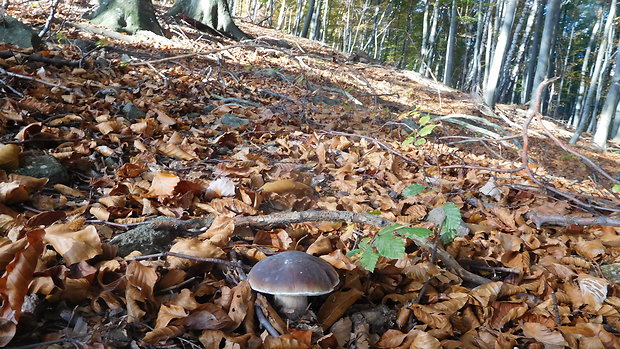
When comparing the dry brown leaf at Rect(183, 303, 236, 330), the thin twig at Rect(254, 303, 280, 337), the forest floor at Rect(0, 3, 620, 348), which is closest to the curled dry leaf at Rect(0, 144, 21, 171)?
the forest floor at Rect(0, 3, 620, 348)

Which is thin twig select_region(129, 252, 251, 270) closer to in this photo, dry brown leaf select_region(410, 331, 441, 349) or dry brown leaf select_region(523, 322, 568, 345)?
dry brown leaf select_region(410, 331, 441, 349)

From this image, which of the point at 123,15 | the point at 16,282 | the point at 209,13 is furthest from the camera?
the point at 209,13

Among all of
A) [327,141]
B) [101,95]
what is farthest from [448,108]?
[101,95]

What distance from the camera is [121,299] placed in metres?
1.28

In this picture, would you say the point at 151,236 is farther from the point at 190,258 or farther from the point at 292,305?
the point at 292,305

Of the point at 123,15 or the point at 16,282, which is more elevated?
the point at 123,15

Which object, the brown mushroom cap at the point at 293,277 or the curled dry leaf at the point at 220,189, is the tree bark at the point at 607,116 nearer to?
the curled dry leaf at the point at 220,189

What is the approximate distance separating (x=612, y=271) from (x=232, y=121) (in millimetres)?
3255

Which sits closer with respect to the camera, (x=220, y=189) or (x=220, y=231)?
(x=220, y=231)

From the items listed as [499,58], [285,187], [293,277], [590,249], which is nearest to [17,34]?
[285,187]

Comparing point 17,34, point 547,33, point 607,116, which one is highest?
point 547,33

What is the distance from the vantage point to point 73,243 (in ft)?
4.43

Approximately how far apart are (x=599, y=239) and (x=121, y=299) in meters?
2.78

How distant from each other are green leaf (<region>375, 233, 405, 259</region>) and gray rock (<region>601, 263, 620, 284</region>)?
1516 millimetres
